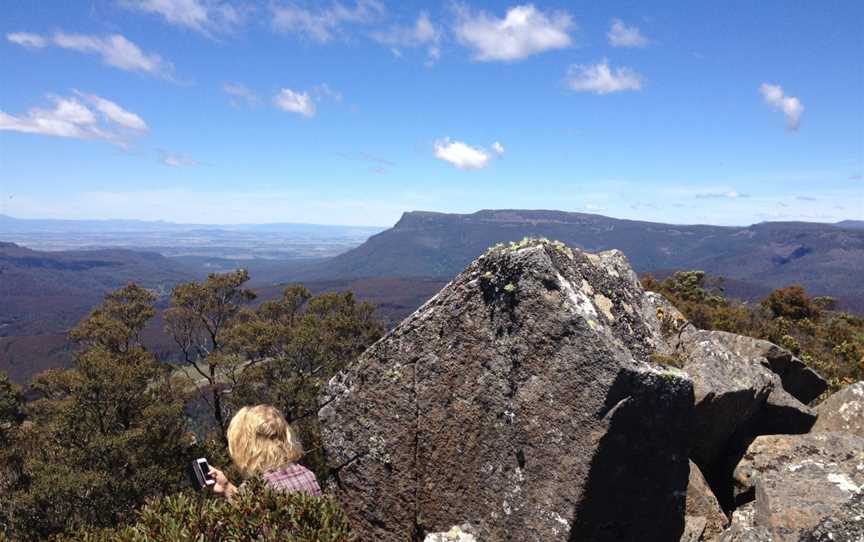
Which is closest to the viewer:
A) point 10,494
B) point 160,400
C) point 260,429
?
point 260,429

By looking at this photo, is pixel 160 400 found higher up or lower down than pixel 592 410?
lower down

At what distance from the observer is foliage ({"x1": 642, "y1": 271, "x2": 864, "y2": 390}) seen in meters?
32.2

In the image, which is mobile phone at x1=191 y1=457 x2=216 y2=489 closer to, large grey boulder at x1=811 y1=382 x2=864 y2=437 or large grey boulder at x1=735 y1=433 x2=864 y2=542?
large grey boulder at x1=735 y1=433 x2=864 y2=542

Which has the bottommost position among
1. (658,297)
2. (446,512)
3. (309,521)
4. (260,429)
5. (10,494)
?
(10,494)

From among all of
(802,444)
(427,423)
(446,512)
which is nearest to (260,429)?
(427,423)

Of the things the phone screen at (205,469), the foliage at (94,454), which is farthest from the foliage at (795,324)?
the foliage at (94,454)

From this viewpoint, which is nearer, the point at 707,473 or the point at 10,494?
the point at 707,473

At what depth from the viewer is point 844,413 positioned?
9352mm

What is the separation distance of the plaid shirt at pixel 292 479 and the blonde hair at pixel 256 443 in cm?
9

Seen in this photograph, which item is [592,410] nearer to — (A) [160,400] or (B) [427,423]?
(B) [427,423]

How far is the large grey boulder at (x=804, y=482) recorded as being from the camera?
18.9 feet

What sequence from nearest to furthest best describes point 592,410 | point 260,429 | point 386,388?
point 592,410 < point 260,429 < point 386,388

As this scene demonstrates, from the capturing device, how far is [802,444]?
741cm

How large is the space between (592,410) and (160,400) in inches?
1086
